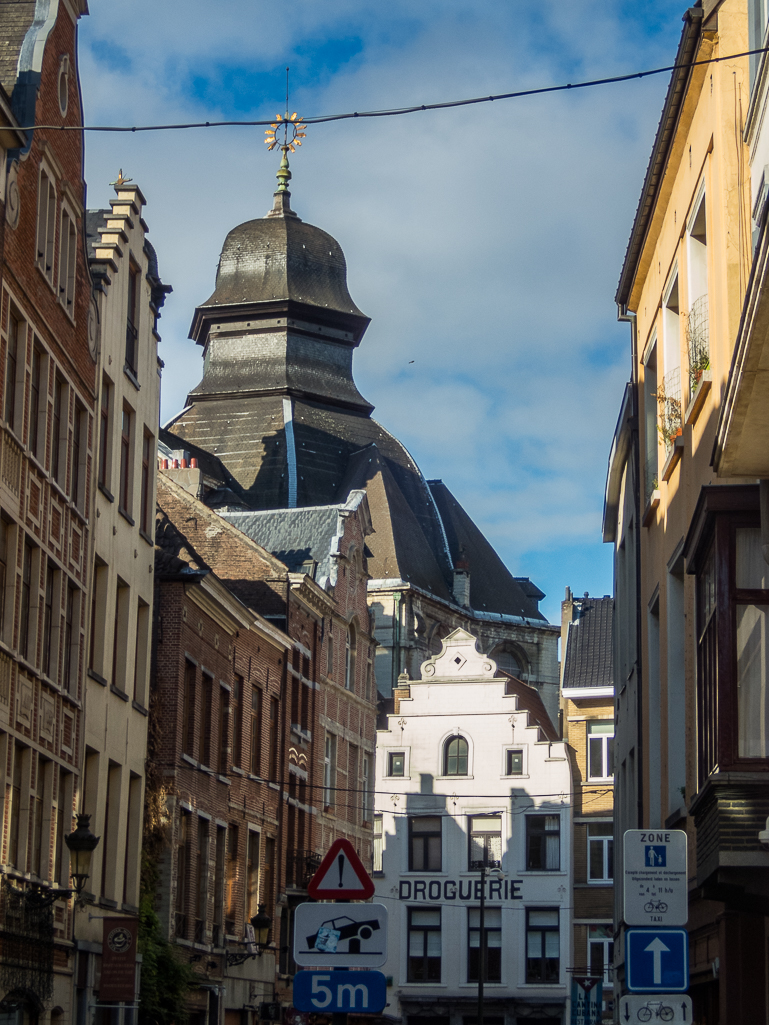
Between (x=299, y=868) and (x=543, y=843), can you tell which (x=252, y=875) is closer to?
(x=299, y=868)

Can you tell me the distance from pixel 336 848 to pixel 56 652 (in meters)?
14.1

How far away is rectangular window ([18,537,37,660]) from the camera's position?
2173cm

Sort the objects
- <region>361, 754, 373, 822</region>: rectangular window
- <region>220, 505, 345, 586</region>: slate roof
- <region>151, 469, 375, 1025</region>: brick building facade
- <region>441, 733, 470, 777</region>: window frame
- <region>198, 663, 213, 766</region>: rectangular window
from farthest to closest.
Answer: <region>441, 733, 470, 777</region>: window frame < <region>361, 754, 373, 822</region>: rectangular window < <region>220, 505, 345, 586</region>: slate roof < <region>198, 663, 213, 766</region>: rectangular window < <region>151, 469, 375, 1025</region>: brick building facade

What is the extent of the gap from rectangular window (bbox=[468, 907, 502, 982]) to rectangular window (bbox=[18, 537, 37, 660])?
33.3 metres

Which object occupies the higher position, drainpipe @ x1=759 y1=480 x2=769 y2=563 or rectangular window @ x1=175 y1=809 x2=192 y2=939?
drainpipe @ x1=759 y1=480 x2=769 y2=563

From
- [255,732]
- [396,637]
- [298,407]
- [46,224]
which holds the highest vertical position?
[298,407]

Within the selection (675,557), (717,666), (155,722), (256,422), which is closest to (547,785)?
(155,722)

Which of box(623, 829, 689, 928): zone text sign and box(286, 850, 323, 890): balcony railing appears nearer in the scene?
box(623, 829, 689, 928): zone text sign

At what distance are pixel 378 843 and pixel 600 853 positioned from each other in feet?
23.7

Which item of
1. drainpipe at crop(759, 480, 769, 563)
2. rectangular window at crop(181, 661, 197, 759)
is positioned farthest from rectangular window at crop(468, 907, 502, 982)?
drainpipe at crop(759, 480, 769, 563)

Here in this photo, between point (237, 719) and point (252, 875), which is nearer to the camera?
point (237, 719)

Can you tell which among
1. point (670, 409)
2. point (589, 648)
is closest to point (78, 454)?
point (670, 409)

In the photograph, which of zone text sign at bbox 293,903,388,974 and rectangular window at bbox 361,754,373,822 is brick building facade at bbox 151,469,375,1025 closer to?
rectangular window at bbox 361,754,373,822

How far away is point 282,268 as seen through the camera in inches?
3177
